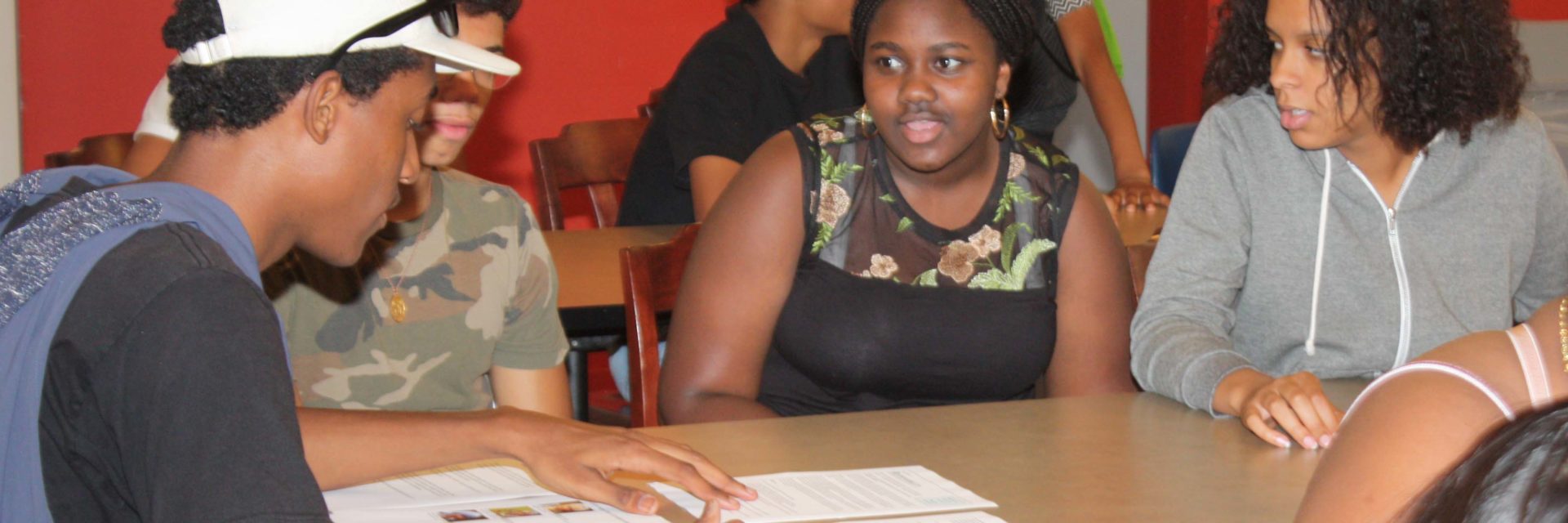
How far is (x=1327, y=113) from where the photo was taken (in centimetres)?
208

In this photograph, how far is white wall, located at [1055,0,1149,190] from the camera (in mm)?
6027

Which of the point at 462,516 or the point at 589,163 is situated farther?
the point at 589,163

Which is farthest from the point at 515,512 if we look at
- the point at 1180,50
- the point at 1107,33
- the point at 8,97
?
the point at 1180,50

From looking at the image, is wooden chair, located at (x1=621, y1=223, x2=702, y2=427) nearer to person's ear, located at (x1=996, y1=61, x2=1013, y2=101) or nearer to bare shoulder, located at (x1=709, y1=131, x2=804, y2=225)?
bare shoulder, located at (x1=709, y1=131, x2=804, y2=225)

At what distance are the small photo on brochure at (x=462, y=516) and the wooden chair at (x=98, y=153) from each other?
2335 mm

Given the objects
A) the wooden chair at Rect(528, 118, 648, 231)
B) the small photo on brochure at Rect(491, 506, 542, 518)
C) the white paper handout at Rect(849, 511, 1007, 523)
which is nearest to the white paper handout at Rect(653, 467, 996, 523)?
the white paper handout at Rect(849, 511, 1007, 523)

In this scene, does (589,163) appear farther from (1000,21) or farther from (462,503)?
(462,503)

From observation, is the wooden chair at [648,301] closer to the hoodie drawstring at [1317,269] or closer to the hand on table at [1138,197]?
the hoodie drawstring at [1317,269]

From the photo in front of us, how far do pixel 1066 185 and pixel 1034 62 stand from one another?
1395mm

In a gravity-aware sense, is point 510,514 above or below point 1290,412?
above

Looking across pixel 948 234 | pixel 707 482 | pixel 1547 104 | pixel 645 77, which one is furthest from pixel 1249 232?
pixel 645 77

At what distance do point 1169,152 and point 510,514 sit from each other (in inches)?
109

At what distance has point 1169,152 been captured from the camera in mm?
3875


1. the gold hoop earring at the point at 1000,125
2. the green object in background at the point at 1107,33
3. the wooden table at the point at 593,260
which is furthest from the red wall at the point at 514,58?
the gold hoop earring at the point at 1000,125
